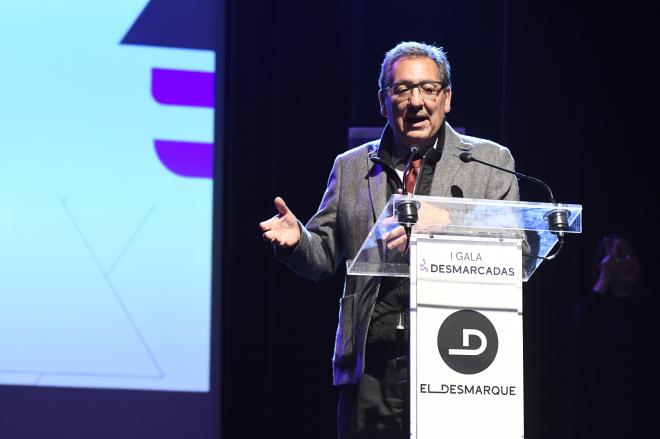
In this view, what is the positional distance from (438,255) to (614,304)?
2.60 meters

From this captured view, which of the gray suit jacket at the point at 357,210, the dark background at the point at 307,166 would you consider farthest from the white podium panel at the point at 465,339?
the dark background at the point at 307,166

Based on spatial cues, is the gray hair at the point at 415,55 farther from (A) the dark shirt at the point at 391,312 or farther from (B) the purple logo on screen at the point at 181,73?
(B) the purple logo on screen at the point at 181,73

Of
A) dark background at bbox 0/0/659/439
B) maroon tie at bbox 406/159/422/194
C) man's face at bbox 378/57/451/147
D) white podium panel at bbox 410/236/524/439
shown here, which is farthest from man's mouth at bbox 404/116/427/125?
dark background at bbox 0/0/659/439

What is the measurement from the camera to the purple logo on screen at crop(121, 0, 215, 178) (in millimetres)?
4070

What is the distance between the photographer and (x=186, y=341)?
401 cm

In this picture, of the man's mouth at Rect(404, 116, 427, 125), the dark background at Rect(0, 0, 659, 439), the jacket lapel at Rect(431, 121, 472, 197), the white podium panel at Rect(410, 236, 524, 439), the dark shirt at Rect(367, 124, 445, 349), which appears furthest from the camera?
the dark background at Rect(0, 0, 659, 439)

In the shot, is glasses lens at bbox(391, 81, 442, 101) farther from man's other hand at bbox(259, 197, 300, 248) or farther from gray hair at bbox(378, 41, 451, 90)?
man's other hand at bbox(259, 197, 300, 248)

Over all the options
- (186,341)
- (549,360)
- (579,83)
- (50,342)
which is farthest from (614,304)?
(50,342)

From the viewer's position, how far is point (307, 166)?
414cm

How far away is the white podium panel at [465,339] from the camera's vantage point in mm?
1800

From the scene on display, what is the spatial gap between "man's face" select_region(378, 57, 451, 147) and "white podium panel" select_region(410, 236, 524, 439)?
66 centimetres

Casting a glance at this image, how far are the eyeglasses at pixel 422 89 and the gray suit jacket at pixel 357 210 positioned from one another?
0.11 metres

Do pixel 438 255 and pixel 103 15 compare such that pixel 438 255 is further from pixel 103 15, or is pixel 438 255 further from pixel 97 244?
pixel 103 15

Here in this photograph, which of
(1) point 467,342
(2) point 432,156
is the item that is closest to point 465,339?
(1) point 467,342
